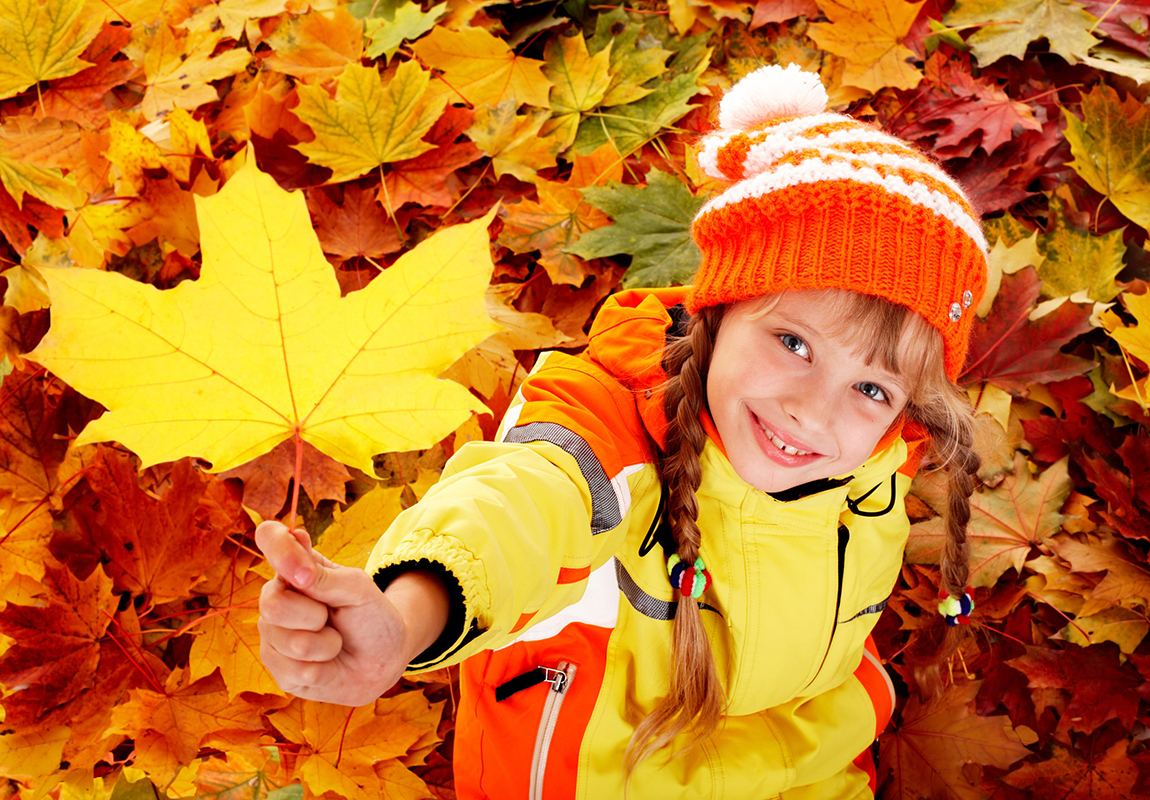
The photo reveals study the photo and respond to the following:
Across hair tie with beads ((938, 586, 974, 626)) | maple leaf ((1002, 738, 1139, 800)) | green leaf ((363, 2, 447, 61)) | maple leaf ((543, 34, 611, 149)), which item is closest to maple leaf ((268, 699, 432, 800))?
hair tie with beads ((938, 586, 974, 626))

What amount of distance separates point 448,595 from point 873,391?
0.67 m

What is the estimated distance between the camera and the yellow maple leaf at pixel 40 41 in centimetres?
154

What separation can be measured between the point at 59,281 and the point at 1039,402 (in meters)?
1.71

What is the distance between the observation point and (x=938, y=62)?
1.78 metres

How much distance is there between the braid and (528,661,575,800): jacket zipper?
0.12m

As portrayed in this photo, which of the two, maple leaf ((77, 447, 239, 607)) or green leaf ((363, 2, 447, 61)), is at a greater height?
green leaf ((363, 2, 447, 61))

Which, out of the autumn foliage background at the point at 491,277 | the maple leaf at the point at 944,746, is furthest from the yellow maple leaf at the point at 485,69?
the maple leaf at the point at 944,746

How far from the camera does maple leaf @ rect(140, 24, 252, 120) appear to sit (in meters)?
1.73

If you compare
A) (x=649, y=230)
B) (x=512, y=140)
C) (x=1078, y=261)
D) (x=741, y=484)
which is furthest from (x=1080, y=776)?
(x=512, y=140)

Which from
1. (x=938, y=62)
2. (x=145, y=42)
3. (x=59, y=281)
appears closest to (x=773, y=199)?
(x=59, y=281)

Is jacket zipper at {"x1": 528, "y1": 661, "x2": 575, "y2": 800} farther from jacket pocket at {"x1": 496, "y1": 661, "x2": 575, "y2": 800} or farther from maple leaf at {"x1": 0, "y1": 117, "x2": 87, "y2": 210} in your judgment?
maple leaf at {"x1": 0, "y1": 117, "x2": 87, "y2": 210}

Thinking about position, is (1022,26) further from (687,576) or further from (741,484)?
(687,576)

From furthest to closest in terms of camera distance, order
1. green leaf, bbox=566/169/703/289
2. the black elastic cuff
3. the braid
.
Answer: green leaf, bbox=566/169/703/289 → the braid → the black elastic cuff

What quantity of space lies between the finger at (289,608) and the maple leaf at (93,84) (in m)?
1.64
